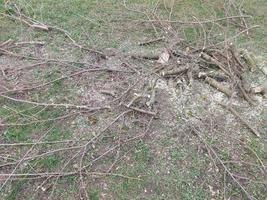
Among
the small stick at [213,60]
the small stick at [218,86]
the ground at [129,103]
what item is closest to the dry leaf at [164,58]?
the ground at [129,103]

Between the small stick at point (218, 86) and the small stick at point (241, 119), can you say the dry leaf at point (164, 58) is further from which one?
the small stick at point (241, 119)

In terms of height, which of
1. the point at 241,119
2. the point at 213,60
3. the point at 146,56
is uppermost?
the point at 213,60

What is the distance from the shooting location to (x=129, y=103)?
3777 mm

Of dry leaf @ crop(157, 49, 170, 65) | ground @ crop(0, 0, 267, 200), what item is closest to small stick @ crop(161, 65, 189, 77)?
ground @ crop(0, 0, 267, 200)

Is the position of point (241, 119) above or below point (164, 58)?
below

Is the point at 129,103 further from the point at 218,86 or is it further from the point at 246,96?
the point at 246,96

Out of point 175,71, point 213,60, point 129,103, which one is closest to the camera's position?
point 129,103

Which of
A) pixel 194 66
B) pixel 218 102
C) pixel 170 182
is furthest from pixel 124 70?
pixel 170 182

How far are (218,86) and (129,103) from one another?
0.92 metres

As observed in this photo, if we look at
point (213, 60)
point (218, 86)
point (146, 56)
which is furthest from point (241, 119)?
point (146, 56)

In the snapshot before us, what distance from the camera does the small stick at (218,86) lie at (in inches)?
159

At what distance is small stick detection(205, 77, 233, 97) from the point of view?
159 inches

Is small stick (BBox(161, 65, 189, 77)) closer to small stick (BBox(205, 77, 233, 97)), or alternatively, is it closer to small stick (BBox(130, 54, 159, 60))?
small stick (BBox(205, 77, 233, 97))

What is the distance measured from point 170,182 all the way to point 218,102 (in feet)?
3.43
